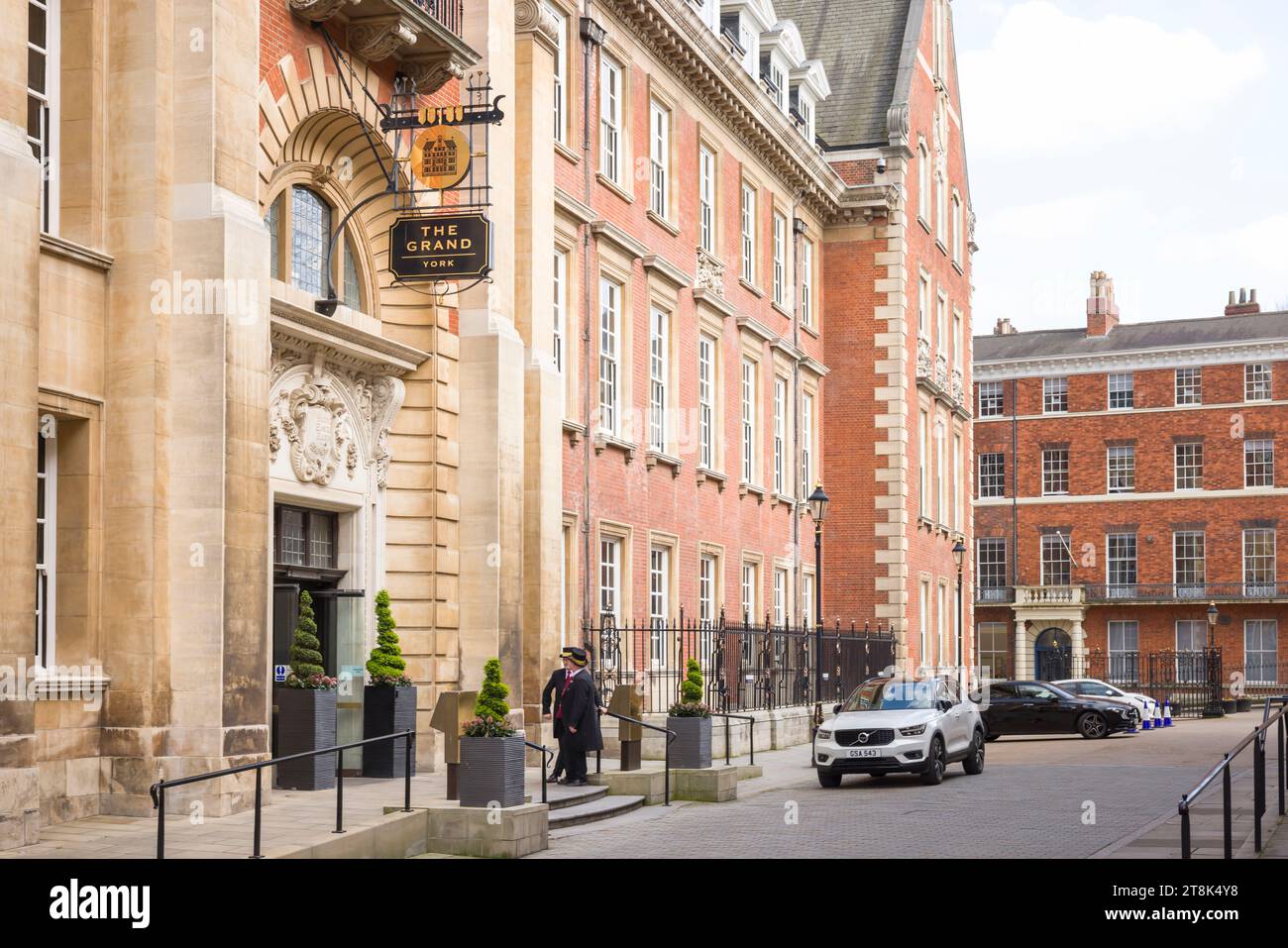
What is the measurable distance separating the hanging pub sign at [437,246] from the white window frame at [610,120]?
9096 millimetres

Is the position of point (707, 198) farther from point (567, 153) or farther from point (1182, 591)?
point (1182, 591)

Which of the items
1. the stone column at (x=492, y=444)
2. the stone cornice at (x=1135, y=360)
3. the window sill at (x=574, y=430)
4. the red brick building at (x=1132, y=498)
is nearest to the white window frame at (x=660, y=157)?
the window sill at (x=574, y=430)

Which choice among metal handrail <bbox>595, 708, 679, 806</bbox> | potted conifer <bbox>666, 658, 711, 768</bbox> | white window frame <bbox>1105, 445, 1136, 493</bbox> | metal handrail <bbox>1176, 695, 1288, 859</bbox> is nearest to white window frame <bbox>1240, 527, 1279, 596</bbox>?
white window frame <bbox>1105, 445, 1136, 493</bbox>

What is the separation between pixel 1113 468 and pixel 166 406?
208 feet

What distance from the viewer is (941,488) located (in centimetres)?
4856

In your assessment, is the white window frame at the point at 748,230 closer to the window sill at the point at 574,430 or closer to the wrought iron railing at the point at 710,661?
the wrought iron railing at the point at 710,661

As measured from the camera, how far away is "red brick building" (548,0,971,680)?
2775 cm

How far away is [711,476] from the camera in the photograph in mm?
33031

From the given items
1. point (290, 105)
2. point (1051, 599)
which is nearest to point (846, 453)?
point (290, 105)

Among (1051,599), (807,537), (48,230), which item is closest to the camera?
(48,230)

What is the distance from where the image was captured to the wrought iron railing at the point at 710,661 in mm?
26750

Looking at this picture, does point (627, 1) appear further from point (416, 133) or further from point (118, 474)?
point (118, 474)

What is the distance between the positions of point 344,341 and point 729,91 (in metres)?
16.9

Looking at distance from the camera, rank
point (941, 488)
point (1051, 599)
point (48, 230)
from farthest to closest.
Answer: point (1051, 599), point (941, 488), point (48, 230)
